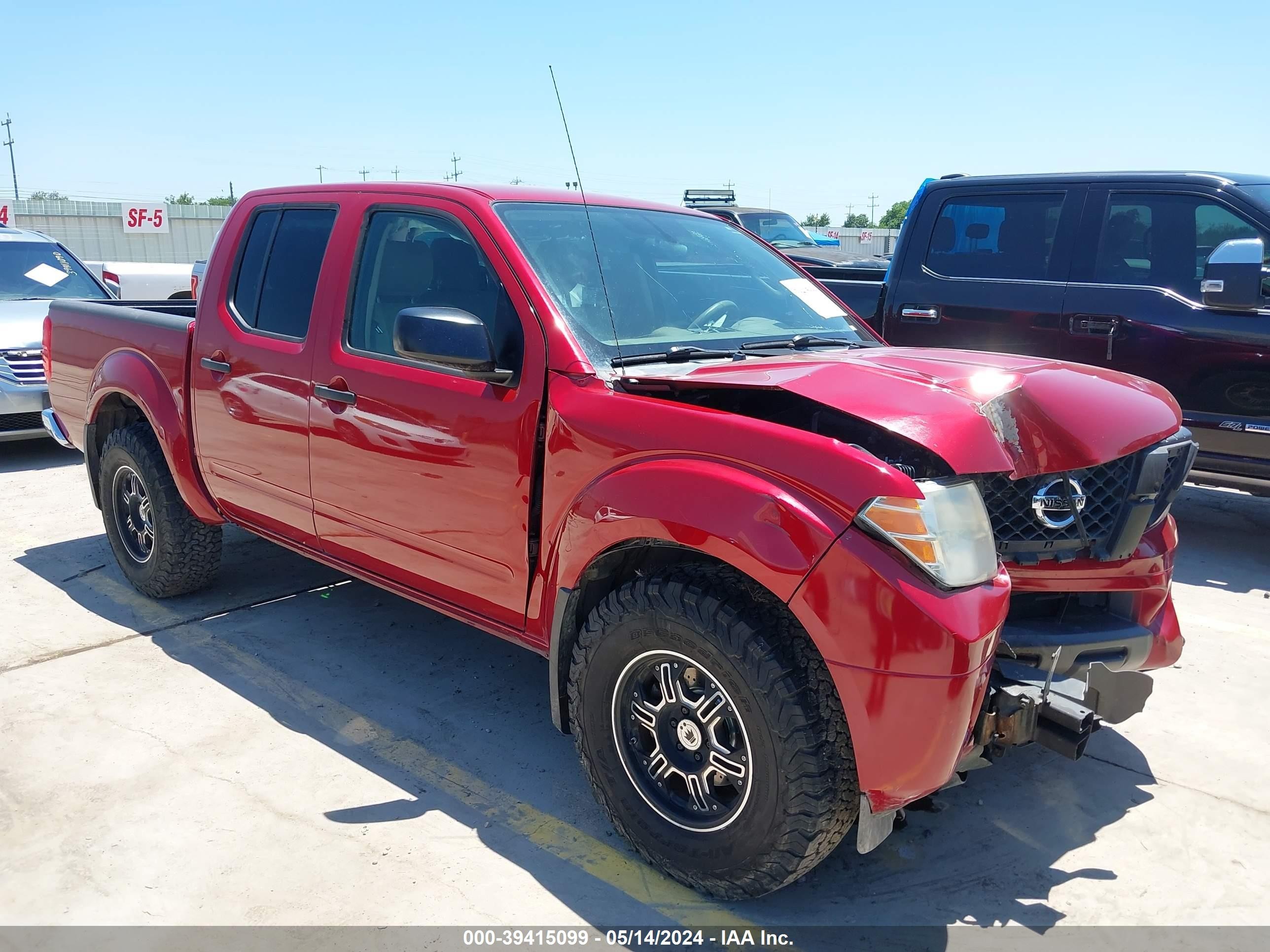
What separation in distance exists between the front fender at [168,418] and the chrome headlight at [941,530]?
3.34 metres

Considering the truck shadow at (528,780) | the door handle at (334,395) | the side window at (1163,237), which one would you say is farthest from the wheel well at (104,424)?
the side window at (1163,237)

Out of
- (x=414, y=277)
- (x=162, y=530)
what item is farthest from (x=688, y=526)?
(x=162, y=530)

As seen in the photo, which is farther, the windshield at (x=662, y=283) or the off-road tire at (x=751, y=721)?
the windshield at (x=662, y=283)

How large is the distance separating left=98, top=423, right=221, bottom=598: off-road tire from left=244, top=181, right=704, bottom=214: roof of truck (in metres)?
1.47

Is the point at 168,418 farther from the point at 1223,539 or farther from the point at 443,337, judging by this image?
the point at 1223,539

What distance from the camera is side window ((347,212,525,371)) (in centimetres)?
336

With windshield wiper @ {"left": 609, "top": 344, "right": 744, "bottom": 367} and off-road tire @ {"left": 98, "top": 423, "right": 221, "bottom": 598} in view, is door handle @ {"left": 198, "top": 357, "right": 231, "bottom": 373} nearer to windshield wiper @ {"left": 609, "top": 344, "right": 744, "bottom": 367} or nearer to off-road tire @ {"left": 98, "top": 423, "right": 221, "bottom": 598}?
off-road tire @ {"left": 98, "top": 423, "right": 221, "bottom": 598}

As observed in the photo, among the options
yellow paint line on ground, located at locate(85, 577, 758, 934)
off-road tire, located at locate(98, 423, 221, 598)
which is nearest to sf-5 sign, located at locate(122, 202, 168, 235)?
off-road tire, located at locate(98, 423, 221, 598)

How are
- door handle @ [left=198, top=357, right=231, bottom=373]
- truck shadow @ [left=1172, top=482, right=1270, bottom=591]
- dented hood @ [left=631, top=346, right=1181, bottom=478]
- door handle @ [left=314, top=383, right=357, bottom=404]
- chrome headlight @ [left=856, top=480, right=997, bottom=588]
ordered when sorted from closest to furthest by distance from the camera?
chrome headlight @ [left=856, top=480, right=997, bottom=588]
dented hood @ [left=631, top=346, right=1181, bottom=478]
door handle @ [left=314, top=383, right=357, bottom=404]
door handle @ [left=198, top=357, right=231, bottom=373]
truck shadow @ [left=1172, top=482, right=1270, bottom=591]

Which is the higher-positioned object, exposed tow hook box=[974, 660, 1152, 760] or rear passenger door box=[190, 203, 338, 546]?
rear passenger door box=[190, 203, 338, 546]

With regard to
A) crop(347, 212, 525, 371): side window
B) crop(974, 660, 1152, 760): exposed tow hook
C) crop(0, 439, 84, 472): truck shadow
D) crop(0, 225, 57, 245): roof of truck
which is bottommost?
crop(0, 439, 84, 472): truck shadow

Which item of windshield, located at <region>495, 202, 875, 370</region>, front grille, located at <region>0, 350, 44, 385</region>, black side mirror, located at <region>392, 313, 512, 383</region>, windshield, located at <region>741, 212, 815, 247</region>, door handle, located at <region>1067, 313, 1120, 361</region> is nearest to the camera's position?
black side mirror, located at <region>392, 313, 512, 383</region>

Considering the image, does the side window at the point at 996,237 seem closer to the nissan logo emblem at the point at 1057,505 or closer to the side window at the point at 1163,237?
the side window at the point at 1163,237

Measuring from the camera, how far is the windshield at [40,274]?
29.7 ft
